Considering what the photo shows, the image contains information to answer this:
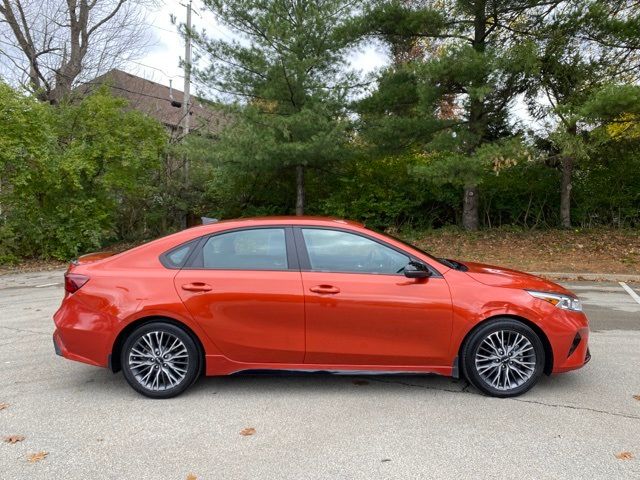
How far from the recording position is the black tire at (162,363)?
4.11m

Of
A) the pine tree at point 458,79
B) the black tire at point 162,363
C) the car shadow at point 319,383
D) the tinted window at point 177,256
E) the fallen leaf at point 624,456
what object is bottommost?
the fallen leaf at point 624,456

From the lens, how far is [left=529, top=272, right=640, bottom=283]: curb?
10.1 meters

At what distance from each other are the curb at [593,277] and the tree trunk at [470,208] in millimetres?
4732

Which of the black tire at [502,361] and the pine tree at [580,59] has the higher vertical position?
the pine tree at [580,59]

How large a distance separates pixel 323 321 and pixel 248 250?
2.91ft

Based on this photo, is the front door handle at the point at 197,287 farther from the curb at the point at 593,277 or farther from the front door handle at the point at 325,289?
the curb at the point at 593,277

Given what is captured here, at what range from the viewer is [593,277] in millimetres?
10266

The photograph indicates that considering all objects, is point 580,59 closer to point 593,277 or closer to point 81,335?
point 593,277

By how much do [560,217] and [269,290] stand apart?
43.5ft

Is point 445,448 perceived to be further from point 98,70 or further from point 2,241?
point 98,70

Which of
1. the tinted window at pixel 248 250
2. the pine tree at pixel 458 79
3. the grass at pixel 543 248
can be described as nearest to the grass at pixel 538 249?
the grass at pixel 543 248

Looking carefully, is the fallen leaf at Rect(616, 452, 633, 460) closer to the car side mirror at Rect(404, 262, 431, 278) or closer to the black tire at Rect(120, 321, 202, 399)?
the car side mirror at Rect(404, 262, 431, 278)

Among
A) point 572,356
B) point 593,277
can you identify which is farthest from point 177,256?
point 593,277

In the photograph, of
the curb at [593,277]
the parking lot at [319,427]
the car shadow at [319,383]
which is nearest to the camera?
the parking lot at [319,427]
